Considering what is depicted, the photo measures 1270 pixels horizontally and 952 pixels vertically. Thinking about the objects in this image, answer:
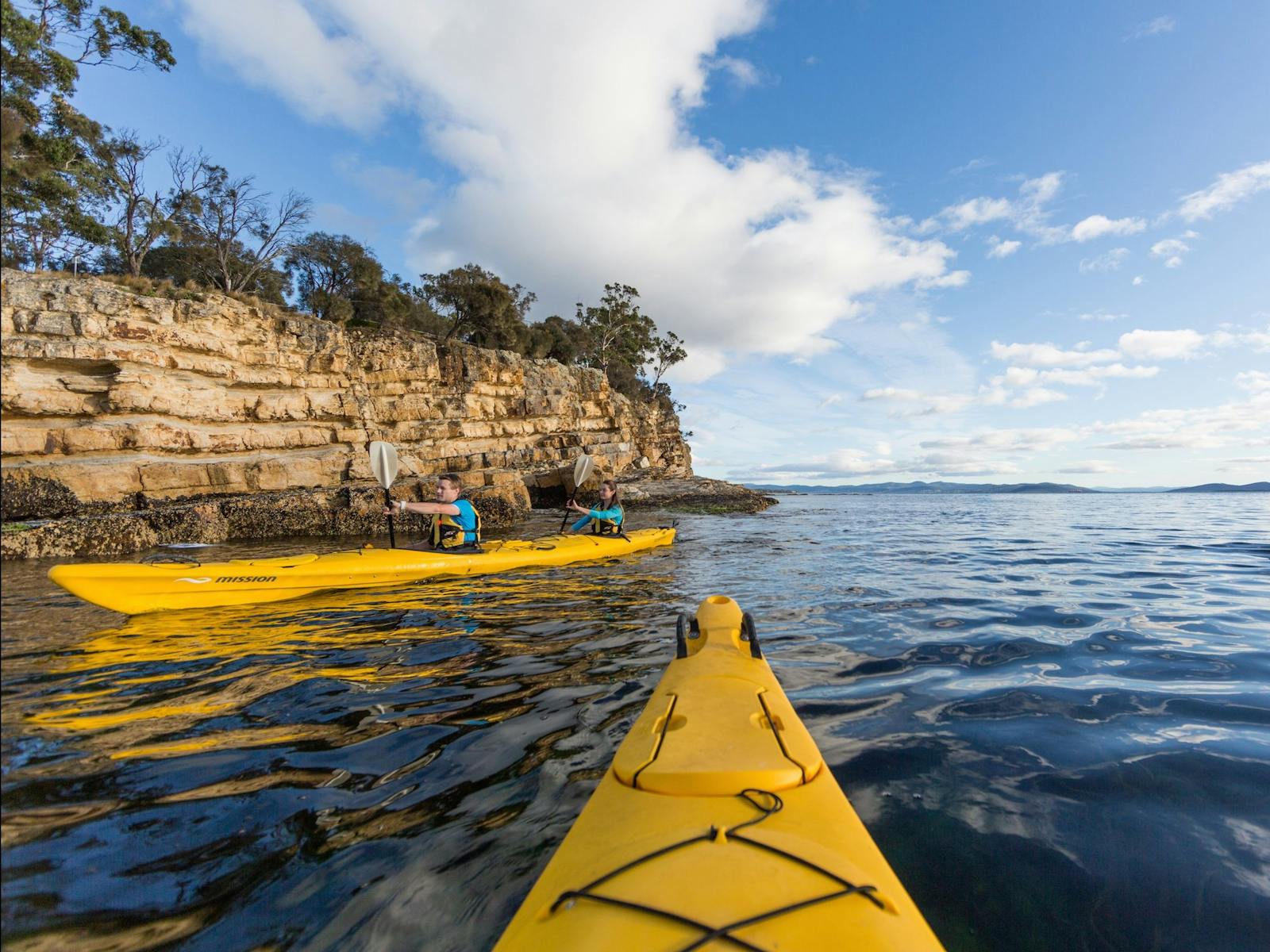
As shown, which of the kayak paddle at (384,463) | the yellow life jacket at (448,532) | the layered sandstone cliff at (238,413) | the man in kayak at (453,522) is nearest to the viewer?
the layered sandstone cliff at (238,413)

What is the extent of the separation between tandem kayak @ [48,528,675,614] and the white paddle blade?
1348mm

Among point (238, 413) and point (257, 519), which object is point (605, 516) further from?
point (238, 413)

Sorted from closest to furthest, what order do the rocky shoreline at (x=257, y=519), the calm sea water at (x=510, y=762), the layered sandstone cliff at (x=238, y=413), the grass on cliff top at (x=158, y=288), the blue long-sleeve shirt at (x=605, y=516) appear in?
the calm sea water at (x=510, y=762) → the layered sandstone cliff at (x=238, y=413) → the rocky shoreline at (x=257, y=519) → the blue long-sleeve shirt at (x=605, y=516) → the grass on cliff top at (x=158, y=288)

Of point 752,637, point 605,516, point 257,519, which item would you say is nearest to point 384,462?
point 605,516

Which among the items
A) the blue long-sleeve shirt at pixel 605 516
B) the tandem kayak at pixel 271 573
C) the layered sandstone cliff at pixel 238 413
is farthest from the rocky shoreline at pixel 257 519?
the blue long-sleeve shirt at pixel 605 516

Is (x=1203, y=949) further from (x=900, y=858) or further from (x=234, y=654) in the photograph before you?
(x=234, y=654)

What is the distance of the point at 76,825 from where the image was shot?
1730 millimetres

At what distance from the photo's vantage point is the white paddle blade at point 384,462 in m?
7.58

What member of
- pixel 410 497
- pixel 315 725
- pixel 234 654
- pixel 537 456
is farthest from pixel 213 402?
pixel 315 725

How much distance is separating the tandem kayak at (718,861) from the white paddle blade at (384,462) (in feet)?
21.5

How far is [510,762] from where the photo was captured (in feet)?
7.96

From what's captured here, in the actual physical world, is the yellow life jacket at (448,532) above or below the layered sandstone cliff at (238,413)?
below

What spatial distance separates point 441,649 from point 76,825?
7.66 feet

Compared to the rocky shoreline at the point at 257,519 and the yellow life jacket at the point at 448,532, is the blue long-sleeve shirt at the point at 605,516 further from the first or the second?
the rocky shoreline at the point at 257,519
